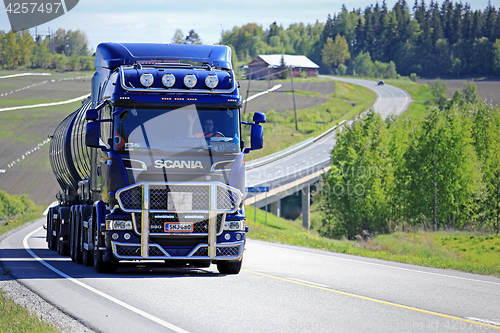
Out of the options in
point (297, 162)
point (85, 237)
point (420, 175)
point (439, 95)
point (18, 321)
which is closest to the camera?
point (18, 321)

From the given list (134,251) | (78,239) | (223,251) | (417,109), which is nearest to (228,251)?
(223,251)

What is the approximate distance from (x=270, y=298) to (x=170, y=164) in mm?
3146

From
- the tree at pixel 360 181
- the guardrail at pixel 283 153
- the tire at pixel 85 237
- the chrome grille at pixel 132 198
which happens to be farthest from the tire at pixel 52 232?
the guardrail at pixel 283 153

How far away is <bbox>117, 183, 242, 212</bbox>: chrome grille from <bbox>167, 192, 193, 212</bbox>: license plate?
0.12 ft

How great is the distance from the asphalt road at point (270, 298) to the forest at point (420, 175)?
36.1 meters

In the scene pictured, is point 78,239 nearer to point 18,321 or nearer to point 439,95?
point 18,321

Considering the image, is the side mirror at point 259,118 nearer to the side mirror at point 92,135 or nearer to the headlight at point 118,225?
the side mirror at point 92,135

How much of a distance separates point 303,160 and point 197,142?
211ft

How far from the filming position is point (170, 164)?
10.7 metres

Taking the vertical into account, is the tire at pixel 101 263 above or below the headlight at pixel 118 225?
below

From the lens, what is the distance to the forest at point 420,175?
4856 centimetres

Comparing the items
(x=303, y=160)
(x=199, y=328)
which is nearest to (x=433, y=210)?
(x=303, y=160)

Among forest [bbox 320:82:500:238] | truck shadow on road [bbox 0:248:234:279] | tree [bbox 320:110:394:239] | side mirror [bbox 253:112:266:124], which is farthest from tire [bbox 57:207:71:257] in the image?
tree [bbox 320:110:394:239]

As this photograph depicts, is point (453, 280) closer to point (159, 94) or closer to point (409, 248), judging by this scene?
point (159, 94)
